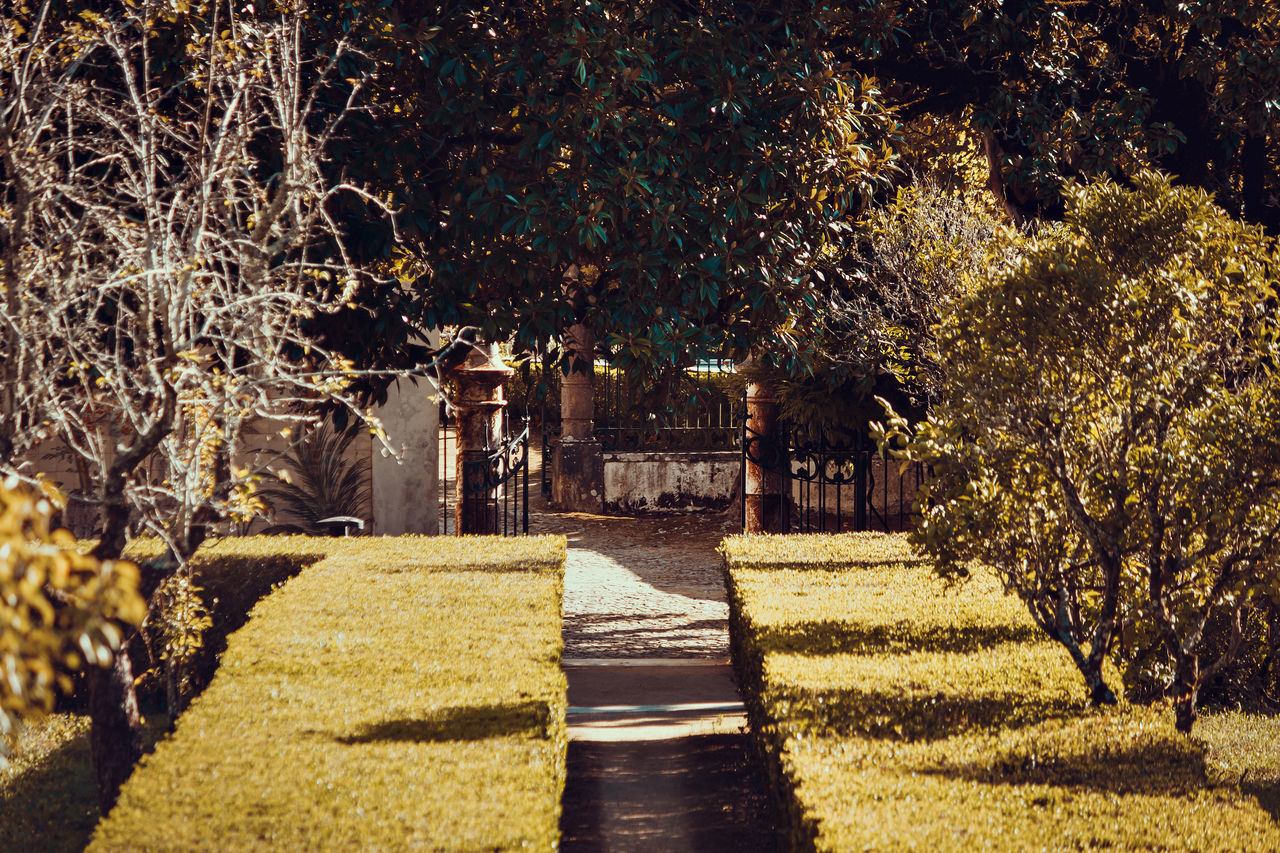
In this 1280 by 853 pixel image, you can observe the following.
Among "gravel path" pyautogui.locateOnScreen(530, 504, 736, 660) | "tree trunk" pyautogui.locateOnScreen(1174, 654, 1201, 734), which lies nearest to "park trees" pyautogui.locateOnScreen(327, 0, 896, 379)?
"gravel path" pyautogui.locateOnScreen(530, 504, 736, 660)

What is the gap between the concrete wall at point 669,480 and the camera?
16844 mm

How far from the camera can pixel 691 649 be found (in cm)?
916

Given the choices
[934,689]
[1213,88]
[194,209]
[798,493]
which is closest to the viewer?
[194,209]

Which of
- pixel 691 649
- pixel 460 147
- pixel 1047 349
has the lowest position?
pixel 691 649

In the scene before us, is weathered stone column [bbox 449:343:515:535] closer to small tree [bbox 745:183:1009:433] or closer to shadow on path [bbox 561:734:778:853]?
small tree [bbox 745:183:1009:433]

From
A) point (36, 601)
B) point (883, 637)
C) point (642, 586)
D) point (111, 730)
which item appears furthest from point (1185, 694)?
point (642, 586)

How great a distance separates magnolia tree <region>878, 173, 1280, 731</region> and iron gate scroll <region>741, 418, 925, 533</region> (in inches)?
269

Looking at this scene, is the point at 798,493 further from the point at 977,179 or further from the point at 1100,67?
the point at 1100,67

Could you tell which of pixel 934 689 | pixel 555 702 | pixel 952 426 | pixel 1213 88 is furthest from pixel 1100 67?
pixel 555 702

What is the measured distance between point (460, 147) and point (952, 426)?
13.9 ft

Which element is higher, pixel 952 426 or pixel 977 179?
pixel 977 179

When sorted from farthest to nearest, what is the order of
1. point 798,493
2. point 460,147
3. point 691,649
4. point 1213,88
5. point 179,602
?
point 798,493 → point 1213,88 → point 691,649 → point 460,147 → point 179,602

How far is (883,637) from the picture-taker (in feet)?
18.6

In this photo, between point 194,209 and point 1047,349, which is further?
point 1047,349
